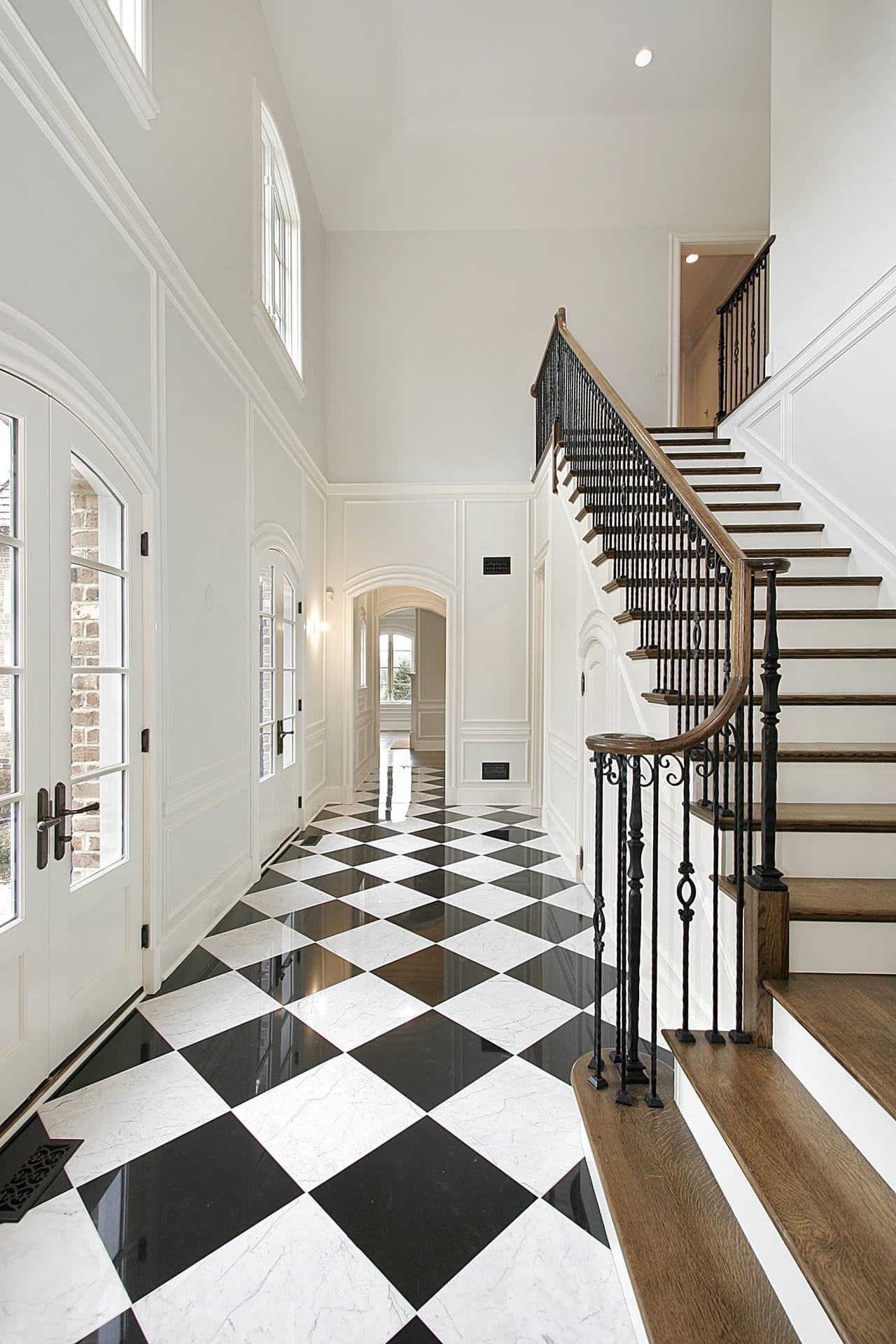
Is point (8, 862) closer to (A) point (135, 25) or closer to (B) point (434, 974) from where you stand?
(B) point (434, 974)

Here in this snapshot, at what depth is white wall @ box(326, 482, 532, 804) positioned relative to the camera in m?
6.60

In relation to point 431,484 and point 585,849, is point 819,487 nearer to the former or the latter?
point 585,849

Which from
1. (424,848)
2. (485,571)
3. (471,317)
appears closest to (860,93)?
(471,317)

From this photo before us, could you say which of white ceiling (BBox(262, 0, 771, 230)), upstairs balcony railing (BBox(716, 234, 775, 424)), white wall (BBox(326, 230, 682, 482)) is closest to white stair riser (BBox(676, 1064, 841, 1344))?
upstairs balcony railing (BBox(716, 234, 775, 424))

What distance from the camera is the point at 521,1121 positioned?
1989 mm

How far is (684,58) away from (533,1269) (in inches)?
315

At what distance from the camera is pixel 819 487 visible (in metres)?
3.95

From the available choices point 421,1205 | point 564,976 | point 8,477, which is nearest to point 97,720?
point 8,477

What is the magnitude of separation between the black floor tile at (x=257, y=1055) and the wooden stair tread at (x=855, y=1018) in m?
1.59

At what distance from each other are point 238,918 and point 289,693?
6.80 feet

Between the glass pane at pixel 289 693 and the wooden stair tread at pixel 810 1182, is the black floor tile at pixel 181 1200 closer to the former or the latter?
the wooden stair tread at pixel 810 1182

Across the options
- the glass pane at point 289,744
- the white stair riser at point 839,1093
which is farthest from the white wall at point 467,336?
the white stair riser at point 839,1093

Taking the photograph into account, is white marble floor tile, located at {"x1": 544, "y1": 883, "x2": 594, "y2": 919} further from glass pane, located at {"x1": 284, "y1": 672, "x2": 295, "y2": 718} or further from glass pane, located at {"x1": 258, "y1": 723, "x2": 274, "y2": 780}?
glass pane, located at {"x1": 284, "y1": 672, "x2": 295, "y2": 718}

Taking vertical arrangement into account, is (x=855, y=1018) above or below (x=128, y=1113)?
above
